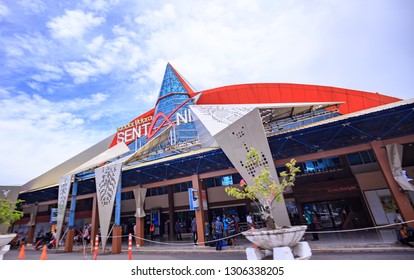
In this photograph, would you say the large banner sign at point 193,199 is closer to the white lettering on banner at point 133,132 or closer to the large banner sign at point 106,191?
the large banner sign at point 106,191

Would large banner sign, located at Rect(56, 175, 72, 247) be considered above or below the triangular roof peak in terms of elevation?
below

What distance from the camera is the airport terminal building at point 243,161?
9.90 m

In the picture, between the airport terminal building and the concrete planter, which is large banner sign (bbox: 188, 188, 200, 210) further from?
the concrete planter

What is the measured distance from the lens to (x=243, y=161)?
9.82m

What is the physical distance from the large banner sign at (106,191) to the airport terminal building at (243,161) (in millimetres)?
64

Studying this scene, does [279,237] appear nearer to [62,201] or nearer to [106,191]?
[106,191]

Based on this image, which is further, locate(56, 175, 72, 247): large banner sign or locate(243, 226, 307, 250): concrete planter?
locate(56, 175, 72, 247): large banner sign

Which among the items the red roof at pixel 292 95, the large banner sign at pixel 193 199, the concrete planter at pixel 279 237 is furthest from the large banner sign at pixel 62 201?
the concrete planter at pixel 279 237

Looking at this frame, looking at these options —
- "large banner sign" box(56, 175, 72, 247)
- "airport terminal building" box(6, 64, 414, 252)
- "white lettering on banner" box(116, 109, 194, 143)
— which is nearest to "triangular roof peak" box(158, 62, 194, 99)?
"airport terminal building" box(6, 64, 414, 252)

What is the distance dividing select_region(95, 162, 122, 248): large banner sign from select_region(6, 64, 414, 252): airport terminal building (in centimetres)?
6

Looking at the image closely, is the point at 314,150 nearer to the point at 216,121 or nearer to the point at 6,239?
the point at 216,121

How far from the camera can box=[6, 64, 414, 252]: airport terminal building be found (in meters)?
9.90
